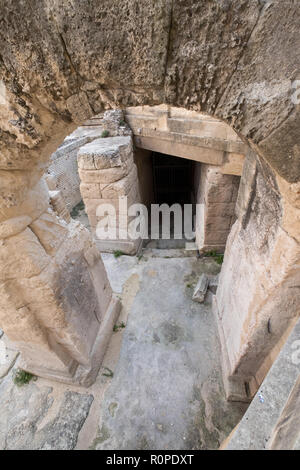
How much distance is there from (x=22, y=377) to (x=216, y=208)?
11.3 feet

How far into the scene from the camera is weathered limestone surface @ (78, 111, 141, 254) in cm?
326

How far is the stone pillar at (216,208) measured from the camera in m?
3.27

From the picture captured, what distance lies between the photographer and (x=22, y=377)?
2.48m

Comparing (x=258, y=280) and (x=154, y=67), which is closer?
(x=154, y=67)

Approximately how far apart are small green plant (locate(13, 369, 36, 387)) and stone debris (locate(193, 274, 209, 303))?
228 centimetres

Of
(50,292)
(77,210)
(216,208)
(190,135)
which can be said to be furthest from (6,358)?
(77,210)

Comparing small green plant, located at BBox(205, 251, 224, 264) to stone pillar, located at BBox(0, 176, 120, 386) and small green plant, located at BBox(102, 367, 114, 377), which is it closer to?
stone pillar, located at BBox(0, 176, 120, 386)

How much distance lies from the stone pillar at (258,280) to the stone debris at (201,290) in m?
0.62

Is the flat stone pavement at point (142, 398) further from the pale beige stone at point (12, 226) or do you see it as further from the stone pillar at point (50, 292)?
the pale beige stone at point (12, 226)

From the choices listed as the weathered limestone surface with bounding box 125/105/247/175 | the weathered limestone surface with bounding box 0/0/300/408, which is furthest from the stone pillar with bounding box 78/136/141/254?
the weathered limestone surface with bounding box 0/0/300/408

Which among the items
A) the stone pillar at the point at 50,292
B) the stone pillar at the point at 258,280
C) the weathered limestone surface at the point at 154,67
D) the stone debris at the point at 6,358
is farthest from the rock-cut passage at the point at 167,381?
the weathered limestone surface at the point at 154,67

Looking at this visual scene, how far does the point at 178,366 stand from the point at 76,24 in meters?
3.01

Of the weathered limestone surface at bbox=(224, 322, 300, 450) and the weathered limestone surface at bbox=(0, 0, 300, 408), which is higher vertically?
the weathered limestone surface at bbox=(0, 0, 300, 408)

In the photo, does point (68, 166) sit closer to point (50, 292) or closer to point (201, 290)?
point (201, 290)
